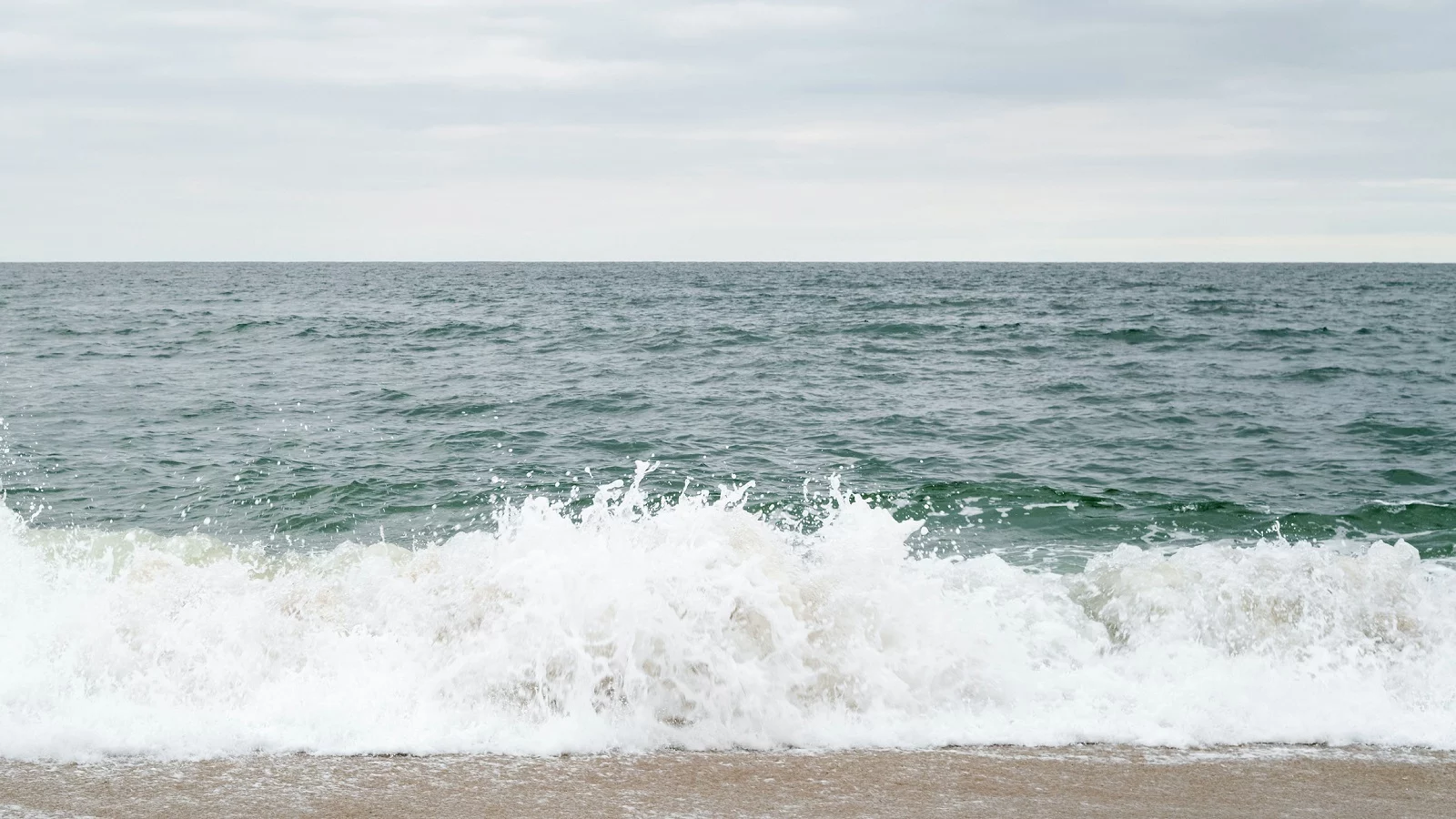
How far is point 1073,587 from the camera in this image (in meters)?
6.63

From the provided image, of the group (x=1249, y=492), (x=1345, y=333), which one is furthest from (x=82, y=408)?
(x=1345, y=333)

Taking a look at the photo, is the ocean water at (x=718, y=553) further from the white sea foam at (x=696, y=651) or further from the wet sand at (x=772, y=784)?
the wet sand at (x=772, y=784)

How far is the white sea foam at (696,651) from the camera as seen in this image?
4.73m

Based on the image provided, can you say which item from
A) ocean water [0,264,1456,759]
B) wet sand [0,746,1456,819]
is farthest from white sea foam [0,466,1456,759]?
wet sand [0,746,1456,819]

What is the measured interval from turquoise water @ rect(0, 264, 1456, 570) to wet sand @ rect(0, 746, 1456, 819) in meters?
3.71

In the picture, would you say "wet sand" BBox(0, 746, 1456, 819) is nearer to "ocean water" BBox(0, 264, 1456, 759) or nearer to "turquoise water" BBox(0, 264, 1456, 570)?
"ocean water" BBox(0, 264, 1456, 759)

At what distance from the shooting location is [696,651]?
5.05 meters

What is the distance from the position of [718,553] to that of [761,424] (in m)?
8.45

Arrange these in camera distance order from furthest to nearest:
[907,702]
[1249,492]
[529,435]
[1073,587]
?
1. [529,435]
2. [1249,492]
3. [1073,587]
4. [907,702]

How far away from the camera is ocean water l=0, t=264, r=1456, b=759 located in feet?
16.1

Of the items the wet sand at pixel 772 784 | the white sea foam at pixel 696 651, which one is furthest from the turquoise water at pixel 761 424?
the wet sand at pixel 772 784

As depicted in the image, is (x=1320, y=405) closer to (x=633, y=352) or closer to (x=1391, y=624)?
(x=1391, y=624)

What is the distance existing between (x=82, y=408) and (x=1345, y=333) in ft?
88.9

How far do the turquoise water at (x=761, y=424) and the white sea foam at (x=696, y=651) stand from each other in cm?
227
